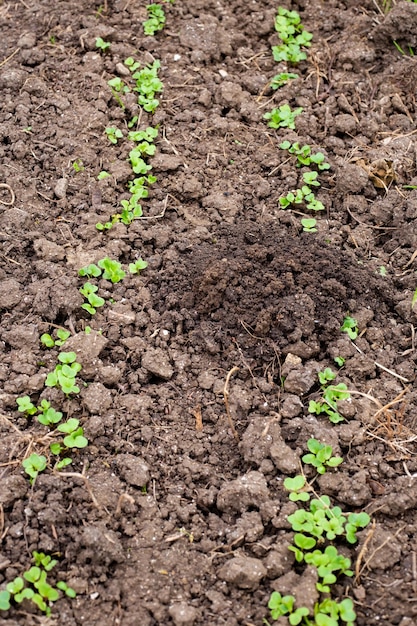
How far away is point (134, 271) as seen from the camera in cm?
339

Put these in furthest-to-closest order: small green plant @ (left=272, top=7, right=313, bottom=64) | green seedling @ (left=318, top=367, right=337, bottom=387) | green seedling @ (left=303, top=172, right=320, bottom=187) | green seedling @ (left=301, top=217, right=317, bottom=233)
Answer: small green plant @ (left=272, top=7, right=313, bottom=64), green seedling @ (left=303, top=172, right=320, bottom=187), green seedling @ (left=301, top=217, right=317, bottom=233), green seedling @ (left=318, top=367, right=337, bottom=387)

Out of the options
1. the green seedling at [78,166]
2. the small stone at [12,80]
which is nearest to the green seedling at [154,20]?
the small stone at [12,80]

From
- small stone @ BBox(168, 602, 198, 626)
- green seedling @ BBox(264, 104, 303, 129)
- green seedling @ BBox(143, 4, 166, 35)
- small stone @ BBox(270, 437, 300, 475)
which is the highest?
green seedling @ BBox(143, 4, 166, 35)

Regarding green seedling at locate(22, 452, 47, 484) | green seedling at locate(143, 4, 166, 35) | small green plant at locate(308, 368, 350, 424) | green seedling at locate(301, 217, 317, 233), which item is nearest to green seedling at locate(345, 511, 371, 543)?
small green plant at locate(308, 368, 350, 424)

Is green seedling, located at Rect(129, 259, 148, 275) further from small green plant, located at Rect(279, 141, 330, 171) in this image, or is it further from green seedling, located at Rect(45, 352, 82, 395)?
small green plant, located at Rect(279, 141, 330, 171)

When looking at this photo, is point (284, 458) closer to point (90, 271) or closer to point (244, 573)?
point (244, 573)

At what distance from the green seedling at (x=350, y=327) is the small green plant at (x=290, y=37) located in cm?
187

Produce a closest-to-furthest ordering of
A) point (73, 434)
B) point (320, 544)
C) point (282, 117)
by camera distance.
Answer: point (320, 544) → point (73, 434) → point (282, 117)

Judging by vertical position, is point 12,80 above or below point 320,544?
above

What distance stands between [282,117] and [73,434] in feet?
7.25

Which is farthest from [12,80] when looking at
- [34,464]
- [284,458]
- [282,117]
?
[284,458]

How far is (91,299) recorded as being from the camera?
323 centimetres

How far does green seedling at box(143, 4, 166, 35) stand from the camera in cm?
427

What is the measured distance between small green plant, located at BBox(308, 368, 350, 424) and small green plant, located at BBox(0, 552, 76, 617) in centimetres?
122
